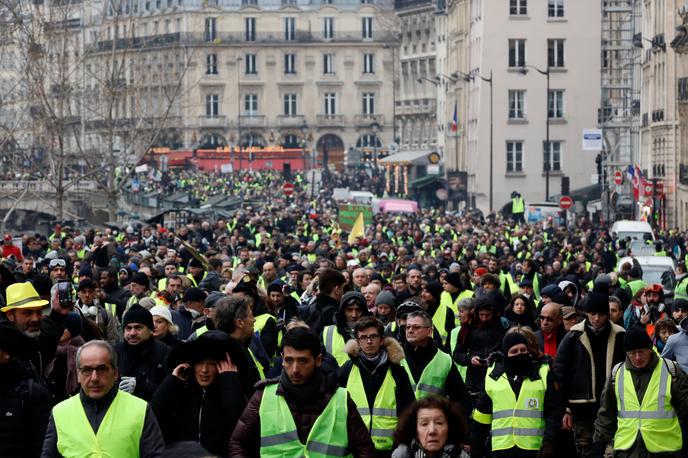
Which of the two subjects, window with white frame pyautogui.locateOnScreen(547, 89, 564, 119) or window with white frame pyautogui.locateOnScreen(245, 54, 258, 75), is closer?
window with white frame pyautogui.locateOnScreen(547, 89, 564, 119)

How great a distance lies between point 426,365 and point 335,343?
121cm

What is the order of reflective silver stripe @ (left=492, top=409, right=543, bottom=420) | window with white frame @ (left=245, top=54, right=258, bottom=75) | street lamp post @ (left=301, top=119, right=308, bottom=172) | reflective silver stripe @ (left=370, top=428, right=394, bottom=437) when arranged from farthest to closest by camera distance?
window with white frame @ (left=245, top=54, right=258, bottom=75) < street lamp post @ (left=301, top=119, right=308, bottom=172) < reflective silver stripe @ (left=492, top=409, right=543, bottom=420) < reflective silver stripe @ (left=370, top=428, right=394, bottom=437)

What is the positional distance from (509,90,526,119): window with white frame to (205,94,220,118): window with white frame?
180ft

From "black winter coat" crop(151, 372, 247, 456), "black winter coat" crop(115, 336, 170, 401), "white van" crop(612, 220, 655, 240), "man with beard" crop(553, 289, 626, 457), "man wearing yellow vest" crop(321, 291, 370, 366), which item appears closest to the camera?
"black winter coat" crop(151, 372, 247, 456)

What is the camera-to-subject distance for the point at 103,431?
→ 353 inches

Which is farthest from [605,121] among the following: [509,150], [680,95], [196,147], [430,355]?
[430,355]

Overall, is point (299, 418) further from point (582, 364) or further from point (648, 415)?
point (582, 364)

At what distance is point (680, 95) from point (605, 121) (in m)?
19.2

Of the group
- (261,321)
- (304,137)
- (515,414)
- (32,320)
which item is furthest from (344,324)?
(304,137)

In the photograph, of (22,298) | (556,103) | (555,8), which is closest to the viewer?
(22,298)

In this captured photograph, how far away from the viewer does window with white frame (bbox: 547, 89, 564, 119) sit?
259 feet

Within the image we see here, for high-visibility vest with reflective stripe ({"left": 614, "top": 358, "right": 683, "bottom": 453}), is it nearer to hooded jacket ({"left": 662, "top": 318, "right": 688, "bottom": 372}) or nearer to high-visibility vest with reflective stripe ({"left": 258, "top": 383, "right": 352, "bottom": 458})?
hooded jacket ({"left": 662, "top": 318, "right": 688, "bottom": 372})

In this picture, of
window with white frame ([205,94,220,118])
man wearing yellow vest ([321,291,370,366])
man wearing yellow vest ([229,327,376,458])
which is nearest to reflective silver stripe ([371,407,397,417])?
man wearing yellow vest ([229,327,376,458])

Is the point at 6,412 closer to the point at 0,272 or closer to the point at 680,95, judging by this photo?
the point at 0,272
